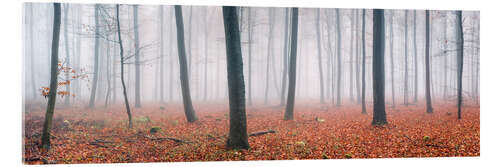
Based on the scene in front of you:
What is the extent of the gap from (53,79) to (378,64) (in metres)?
8.14

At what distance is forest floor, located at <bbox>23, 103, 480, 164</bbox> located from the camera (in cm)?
526

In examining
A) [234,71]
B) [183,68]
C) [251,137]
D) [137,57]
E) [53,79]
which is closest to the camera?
[234,71]

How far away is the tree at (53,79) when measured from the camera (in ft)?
16.5

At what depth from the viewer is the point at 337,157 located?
564 centimetres

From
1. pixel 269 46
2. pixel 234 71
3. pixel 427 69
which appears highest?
pixel 269 46

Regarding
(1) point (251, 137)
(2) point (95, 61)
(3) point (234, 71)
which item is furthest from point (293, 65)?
(2) point (95, 61)

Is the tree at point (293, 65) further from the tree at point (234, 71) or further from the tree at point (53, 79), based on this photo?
the tree at point (53, 79)

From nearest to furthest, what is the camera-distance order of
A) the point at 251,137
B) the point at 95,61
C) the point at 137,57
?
the point at 251,137 → the point at 95,61 → the point at 137,57

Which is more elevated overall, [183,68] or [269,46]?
[269,46]

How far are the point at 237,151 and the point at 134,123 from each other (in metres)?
3.18

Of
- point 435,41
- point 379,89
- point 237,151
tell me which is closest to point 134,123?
point 237,151

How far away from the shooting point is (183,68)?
7543mm

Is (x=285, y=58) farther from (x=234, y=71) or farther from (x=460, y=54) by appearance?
(x=460, y=54)
